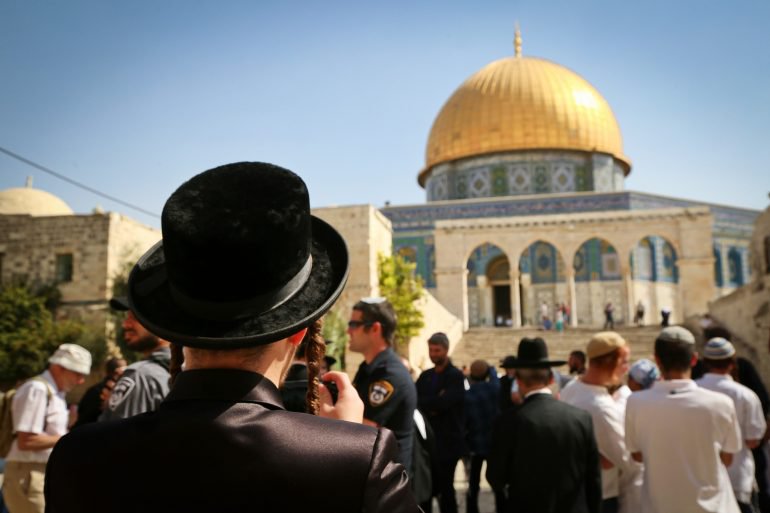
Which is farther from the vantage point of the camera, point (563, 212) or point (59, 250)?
point (563, 212)

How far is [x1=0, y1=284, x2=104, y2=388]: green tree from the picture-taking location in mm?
14516

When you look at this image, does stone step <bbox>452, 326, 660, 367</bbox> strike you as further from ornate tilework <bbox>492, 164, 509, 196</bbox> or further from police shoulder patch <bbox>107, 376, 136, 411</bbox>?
police shoulder patch <bbox>107, 376, 136, 411</bbox>

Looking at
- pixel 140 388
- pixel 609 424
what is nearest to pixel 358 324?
pixel 140 388

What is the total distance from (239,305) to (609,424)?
2.97 meters

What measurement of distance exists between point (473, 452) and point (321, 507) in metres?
5.42

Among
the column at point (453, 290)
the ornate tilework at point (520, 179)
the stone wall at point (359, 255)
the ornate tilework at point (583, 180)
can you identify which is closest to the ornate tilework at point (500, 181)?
the ornate tilework at point (520, 179)

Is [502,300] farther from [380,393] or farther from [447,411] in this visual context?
[380,393]

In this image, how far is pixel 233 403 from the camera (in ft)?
3.72

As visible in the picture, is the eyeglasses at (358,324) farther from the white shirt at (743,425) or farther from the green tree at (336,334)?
the green tree at (336,334)

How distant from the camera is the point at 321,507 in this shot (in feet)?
3.40

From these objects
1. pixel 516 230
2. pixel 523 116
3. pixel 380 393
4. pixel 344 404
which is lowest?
pixel 380 393

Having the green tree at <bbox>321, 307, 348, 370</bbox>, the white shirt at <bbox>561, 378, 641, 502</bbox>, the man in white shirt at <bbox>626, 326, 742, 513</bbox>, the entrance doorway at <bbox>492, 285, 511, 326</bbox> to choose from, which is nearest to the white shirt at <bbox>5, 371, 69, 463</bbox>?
the white shirt at <bbox>561, 378, 641, 502</bbox>

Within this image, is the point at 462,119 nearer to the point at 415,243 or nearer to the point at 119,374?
the point at 415,243

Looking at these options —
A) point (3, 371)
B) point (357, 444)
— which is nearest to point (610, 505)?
point (357, 444)
